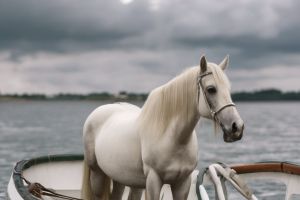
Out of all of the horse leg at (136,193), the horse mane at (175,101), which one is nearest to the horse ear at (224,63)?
the horse mane at (175,101)

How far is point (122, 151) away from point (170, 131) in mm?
706

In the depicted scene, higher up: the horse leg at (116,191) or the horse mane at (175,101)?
the horse mane at (175,101)

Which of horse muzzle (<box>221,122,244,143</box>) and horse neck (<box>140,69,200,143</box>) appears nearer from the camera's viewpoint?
horse muzzle (<box>221,122,244,143</box>)

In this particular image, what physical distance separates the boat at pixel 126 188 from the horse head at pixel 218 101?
4.73 feet

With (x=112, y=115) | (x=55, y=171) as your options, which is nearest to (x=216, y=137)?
(x=112, y=115)

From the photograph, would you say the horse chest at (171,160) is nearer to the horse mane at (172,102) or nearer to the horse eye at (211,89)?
the horse mane at (172,102)

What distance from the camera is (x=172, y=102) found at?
14.6 ft

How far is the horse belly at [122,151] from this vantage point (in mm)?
4820

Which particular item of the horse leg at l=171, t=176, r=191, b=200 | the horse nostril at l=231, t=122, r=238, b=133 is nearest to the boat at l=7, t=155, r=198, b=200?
the horse leg at l=171, t=176, r=191, b=200

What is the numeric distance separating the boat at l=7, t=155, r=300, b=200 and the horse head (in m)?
1.44

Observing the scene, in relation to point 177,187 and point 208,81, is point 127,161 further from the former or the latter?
point 208,81

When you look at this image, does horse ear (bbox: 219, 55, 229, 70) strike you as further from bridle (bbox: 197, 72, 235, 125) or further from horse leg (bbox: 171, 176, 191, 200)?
horse leg (bbox: 171, 176, 191, 200)

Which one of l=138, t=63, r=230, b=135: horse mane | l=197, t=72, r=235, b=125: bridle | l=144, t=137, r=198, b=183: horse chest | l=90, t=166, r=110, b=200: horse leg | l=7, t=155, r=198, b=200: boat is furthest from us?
l=7, t=155, r=198, b=200: boat

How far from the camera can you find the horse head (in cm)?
389
